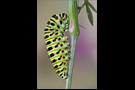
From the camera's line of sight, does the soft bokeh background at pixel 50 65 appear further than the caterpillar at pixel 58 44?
Yes

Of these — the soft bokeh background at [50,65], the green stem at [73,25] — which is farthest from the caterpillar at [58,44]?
the soft bokeh background at [50,65]

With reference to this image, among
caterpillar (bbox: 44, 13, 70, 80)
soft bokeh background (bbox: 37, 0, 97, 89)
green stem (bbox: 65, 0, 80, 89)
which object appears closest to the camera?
green stem (bbox: 65, 0, 80, 89)

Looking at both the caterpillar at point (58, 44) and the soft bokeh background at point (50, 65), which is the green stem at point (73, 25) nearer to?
the caterpillar at point (58, 44)

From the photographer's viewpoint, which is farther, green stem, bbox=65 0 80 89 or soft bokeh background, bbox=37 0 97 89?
soft bokeh background, bbox=37 0 97 89

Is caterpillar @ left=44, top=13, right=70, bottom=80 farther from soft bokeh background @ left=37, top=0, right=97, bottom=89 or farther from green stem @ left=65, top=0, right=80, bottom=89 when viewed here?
soft bokeh background @ left=37, top=0, right=97, bottom=89

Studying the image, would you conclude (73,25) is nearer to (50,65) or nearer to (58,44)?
(58,44)

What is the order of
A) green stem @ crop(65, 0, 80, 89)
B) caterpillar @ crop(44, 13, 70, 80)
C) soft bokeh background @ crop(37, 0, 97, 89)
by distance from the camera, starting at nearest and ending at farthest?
green stem @ crop(65, 0, 80, 89), caterpillar @ crop(44, 13, 70, 80), soft bokeh background @ crop(37, 0, 97, 89)

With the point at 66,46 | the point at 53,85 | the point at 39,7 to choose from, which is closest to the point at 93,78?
the point at 53,85

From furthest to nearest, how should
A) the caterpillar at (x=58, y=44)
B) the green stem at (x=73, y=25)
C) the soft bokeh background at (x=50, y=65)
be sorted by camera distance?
the soft bokeh background at (x=50, y=65), the caterpillar at (x=58, y=44), the green stem at (x=73, y=25)

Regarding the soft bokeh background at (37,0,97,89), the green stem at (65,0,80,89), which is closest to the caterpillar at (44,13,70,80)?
the green stem at (65,0,80,89)

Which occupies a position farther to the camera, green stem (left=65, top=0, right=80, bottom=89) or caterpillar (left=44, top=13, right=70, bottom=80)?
caterpillar (left=44, top=13, right=70, bottom=80)
